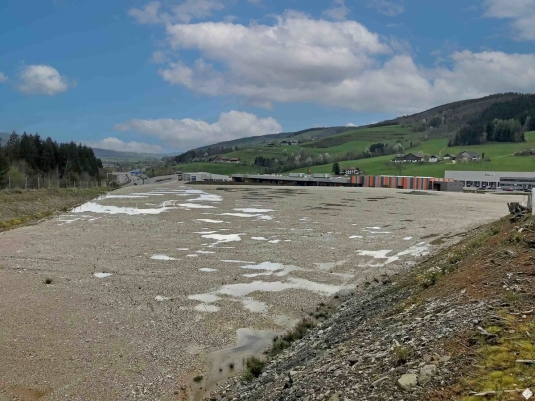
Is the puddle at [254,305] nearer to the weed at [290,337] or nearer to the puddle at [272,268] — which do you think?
the weed at [290,337]

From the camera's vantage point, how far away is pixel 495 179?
126m

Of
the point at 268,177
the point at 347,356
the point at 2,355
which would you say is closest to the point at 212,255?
the point at 2,355

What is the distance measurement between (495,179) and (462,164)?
2414cm

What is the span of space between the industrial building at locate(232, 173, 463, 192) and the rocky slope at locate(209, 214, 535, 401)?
385ft

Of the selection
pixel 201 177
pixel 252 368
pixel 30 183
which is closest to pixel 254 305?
pixel 252 368

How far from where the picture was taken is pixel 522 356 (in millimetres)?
6629

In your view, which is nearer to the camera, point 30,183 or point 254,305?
point 254,305

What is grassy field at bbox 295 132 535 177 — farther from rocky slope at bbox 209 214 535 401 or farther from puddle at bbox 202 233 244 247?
rocky slope at bbox 209 214 535 401

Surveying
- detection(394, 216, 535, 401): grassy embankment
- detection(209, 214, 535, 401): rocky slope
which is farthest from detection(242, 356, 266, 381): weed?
detection(394, 216, 535, 401): grassy embankment

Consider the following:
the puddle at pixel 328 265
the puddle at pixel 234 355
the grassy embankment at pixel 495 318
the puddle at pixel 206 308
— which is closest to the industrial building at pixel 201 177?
the puddle at pixel 328 265

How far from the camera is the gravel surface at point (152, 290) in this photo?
1052 cm

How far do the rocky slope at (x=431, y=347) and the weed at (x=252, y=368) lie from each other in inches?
8.8

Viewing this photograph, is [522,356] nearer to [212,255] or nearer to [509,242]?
[509,242]

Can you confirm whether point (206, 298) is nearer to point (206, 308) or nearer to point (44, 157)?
point (206, 308)
